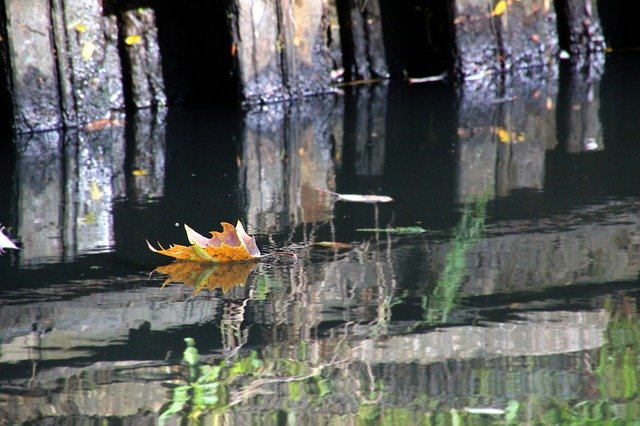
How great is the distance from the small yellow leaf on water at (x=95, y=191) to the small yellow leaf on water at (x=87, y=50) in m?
1.19

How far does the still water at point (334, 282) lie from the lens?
1926mm

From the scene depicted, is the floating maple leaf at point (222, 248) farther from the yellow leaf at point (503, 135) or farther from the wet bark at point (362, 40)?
the wet bark at point (362, 40)

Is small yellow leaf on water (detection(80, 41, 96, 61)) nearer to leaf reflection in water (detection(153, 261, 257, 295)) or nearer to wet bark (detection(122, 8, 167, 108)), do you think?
wet bark (detection(122, 8, 167, 108))

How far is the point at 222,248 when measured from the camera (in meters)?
2.72

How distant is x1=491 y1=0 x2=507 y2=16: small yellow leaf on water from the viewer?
5.79m

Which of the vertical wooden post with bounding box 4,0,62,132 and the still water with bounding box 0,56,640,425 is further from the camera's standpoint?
the vertical wooden post with bounding box 4,0,62,132

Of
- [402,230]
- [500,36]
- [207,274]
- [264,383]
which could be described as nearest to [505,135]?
[402,230]

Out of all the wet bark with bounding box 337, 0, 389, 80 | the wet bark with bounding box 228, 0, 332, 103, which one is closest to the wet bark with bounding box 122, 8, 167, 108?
the wet bark with bounding box 228, 0, 332, 103

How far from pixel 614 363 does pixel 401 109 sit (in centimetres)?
327

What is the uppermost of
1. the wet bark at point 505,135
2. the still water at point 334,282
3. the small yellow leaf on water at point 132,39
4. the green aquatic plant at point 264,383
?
the small yellow leaf on water at point 132,39

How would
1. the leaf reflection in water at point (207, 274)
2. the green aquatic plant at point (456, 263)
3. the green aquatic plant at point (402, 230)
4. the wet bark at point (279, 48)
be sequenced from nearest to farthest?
1. the green aquatic plant at point (456, 263)
2. the leaf reflection in water at point (207, 274)
3. the green aquatic plant at point (402, 230)
4. the wet bark at point (279, 48)

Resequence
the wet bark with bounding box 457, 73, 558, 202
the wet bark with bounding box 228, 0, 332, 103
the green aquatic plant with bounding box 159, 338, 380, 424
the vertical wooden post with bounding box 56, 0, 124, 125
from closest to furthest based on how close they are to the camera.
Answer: the green aquatic plant with bounding box 159, 338, 380, 424, the wet bark with bounding box 457, 73, 558, 202, the vertical wooden post with bounding box 56, 0, 124, 125, the wet bark with bounding box 228, 0, 332, 103

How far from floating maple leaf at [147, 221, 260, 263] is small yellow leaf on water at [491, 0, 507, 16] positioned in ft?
11.4

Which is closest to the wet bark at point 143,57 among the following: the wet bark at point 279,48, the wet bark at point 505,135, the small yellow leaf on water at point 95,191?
the wet bark at point 279,48
